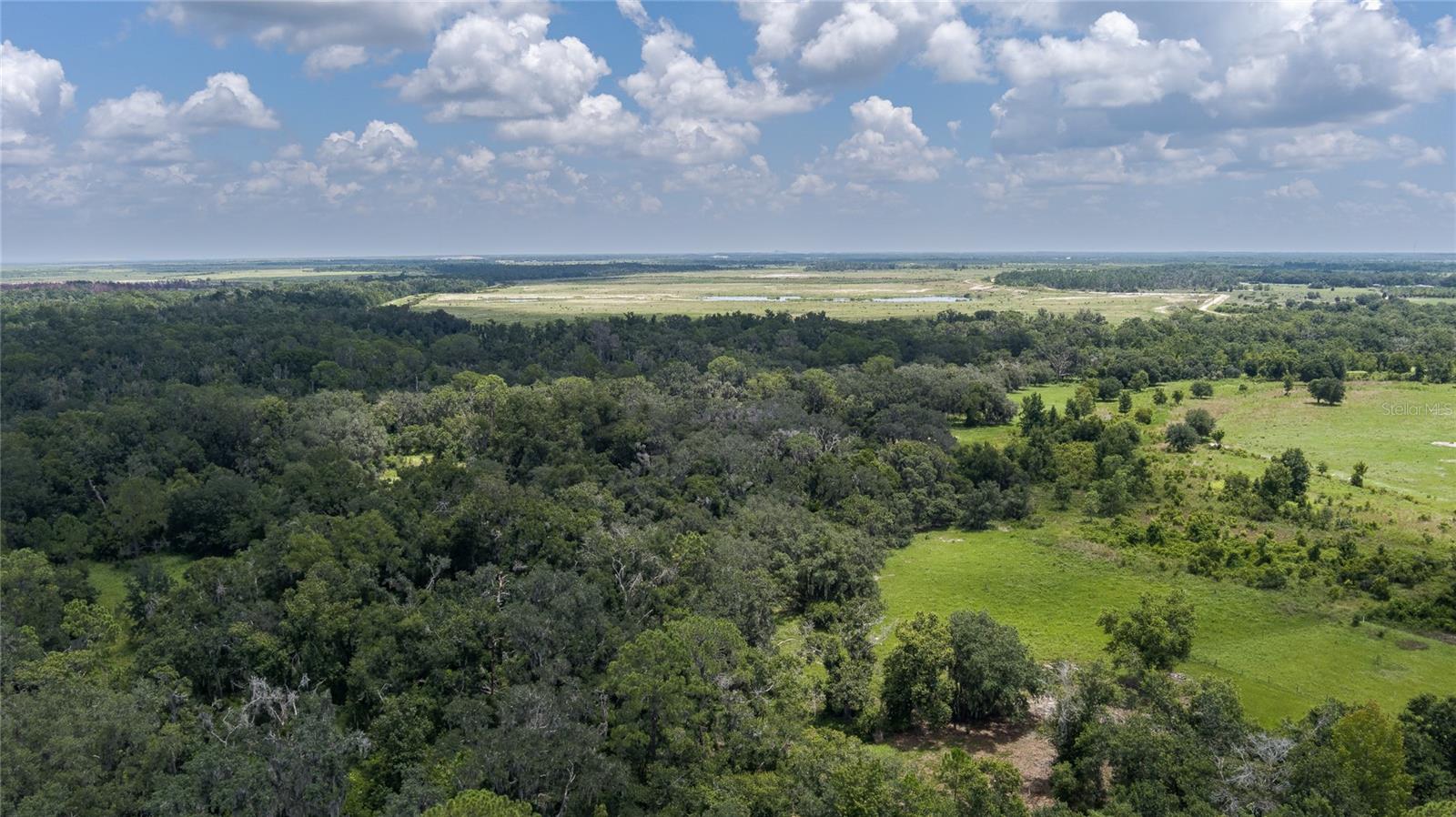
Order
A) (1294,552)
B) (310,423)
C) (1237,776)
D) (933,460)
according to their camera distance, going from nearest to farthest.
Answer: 1. (1237,776)
2. (1294,552)
3. (933,460)
4. (310,423)

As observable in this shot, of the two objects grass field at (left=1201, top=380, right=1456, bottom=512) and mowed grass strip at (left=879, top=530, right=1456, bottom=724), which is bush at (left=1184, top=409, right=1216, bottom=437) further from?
mowed grass strip at (left=879, top=530, right=1456, bottom=724)

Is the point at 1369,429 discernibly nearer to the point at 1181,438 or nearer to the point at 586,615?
the point at 1181,438

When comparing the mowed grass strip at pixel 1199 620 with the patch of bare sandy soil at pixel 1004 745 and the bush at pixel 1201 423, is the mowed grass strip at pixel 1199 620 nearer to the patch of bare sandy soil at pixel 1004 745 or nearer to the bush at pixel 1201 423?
the patch of bare sandy soil at pixel 1004 745

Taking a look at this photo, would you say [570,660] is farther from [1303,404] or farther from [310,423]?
[1303,404]

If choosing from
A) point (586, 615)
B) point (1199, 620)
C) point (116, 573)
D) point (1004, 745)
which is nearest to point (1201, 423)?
point (1199, 620)

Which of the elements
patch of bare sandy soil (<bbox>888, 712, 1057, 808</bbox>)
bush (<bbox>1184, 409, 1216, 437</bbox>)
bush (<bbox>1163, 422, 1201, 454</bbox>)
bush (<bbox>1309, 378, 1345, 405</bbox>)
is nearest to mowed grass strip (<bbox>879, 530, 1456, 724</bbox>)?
patch of bare sandy soil (<bbox>888, 712, 1057, 808</bbox>)

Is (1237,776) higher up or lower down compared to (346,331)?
lower down

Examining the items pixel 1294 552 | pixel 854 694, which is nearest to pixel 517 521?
pixel 854 694
